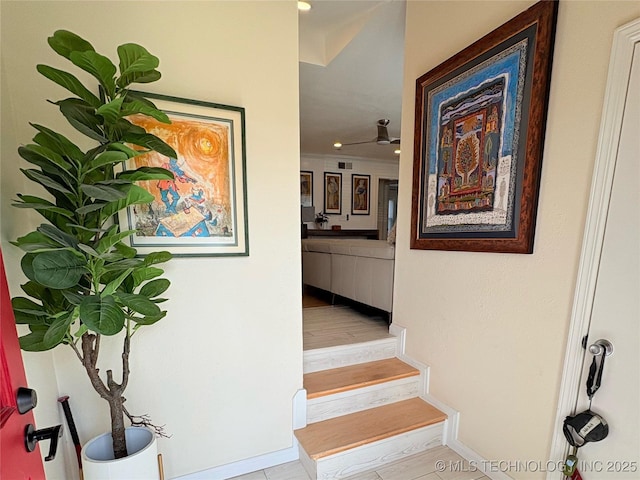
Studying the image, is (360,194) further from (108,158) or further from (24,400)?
(24,400)

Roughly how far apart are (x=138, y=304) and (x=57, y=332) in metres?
0.21

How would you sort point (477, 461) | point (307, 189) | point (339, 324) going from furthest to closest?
point (307, 189), point (339, 324), point (477, 461)

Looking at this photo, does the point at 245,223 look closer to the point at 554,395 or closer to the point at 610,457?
the point at 554,395

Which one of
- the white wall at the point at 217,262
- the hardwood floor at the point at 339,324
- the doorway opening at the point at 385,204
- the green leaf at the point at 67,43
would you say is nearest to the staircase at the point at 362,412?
the hardwood floor at the point at 339,324

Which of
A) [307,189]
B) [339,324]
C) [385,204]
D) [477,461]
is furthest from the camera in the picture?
[385,204]

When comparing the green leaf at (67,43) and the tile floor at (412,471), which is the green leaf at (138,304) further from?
the tile floor at (412,471)

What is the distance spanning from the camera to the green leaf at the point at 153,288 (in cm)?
110

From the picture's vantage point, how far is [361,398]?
191 cm

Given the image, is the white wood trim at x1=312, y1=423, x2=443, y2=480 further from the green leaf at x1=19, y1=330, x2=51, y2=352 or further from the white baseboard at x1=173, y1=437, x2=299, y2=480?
the green leaf at x1=19, y1=330, x2=51, y2=352

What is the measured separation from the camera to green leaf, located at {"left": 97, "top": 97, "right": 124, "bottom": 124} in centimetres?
83

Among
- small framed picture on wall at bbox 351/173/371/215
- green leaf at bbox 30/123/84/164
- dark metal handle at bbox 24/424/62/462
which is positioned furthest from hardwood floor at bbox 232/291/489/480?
small framed picture on wall at bbox 351/173/371/215

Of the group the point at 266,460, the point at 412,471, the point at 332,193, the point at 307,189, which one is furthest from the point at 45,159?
the point at 332,193

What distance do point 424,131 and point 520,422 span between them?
68.8 inches

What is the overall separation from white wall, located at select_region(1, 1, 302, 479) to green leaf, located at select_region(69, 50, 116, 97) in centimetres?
53
